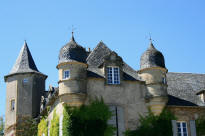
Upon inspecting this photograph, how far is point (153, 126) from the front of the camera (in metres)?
25.4

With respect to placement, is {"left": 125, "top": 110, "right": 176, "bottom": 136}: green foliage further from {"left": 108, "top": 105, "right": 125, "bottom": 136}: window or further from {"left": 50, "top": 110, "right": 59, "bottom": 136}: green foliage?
{"left": 50, "top": 110, "right": 59, "bottom": 136}: green foliage

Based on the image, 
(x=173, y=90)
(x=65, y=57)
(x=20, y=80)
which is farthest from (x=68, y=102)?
(x=20, y=80)

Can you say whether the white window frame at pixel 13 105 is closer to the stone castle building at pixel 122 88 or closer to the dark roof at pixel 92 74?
the stone castle building at pixel 122 88

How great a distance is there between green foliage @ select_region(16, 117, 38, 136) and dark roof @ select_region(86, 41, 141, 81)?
10.1m

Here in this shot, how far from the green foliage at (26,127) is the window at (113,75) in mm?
10935

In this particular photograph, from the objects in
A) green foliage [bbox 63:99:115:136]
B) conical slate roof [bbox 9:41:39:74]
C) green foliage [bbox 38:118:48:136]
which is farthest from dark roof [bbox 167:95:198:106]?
conical slate roof [bbox 9:41:39:74]

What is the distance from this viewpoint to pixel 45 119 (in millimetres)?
30453

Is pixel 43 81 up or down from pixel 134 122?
up

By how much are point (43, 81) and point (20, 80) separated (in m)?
2.45

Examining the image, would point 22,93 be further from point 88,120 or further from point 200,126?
point 200,126

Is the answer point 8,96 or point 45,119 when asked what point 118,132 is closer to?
point 45,119

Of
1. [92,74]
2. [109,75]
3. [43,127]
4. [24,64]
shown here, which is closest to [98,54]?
[109,75]

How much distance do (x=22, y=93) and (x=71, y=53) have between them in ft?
36.5

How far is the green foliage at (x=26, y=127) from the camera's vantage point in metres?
33.1
